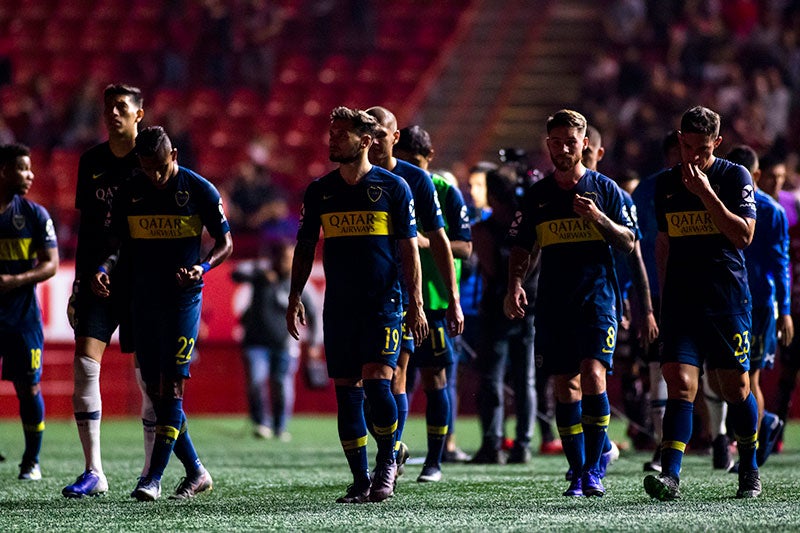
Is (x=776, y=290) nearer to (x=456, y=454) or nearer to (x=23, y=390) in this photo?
(x=456, y=454)

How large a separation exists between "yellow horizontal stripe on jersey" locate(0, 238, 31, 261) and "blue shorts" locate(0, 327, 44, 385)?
0.47 meters

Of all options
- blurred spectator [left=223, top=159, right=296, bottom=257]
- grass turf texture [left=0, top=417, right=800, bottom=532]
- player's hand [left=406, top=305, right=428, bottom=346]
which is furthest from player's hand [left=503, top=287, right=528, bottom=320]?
blurred spectator [left=223, top=159, right=296, bottom=257]

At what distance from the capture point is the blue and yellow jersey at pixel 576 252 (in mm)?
7676

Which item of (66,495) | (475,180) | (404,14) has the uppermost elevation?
(404,14)

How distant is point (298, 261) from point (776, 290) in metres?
3.36

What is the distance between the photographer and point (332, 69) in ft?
75.0

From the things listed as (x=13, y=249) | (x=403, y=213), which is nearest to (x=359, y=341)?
(x=403, y=213)

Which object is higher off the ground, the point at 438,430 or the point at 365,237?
the point at 365,237

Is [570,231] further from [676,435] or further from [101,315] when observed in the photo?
[101,315]

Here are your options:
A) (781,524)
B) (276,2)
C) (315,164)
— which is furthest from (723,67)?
(781,524)

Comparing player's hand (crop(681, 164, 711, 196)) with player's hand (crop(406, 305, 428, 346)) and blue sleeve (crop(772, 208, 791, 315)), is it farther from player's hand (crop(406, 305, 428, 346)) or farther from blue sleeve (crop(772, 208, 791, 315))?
blue sleeve (crop(772, 208, 791, 315))

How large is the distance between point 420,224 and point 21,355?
2.75 m

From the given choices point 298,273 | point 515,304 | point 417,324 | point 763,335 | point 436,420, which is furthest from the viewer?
point 763,335

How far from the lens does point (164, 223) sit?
7641 millimetres
